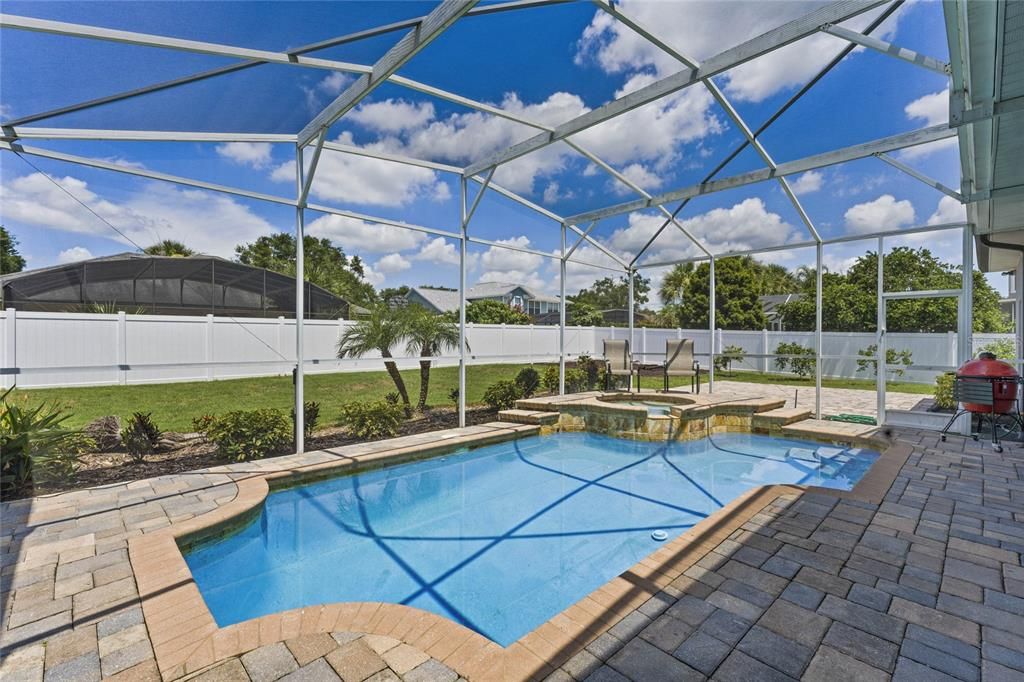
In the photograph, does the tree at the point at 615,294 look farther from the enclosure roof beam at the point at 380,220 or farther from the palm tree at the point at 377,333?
the enclosure roof beam at the point at 380,220

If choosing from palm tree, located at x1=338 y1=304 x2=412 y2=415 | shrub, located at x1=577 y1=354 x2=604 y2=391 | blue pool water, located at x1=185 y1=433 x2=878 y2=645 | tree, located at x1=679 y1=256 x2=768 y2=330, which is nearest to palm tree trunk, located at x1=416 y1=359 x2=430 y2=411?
palm tree, located at x1=338 y1=304 x2=412 y2=415

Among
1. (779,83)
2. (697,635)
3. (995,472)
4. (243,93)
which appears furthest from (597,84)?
(995,472)

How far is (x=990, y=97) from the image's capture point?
3.15m

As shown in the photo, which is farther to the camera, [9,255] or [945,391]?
[945,391]

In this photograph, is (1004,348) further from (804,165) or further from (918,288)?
(804,165)

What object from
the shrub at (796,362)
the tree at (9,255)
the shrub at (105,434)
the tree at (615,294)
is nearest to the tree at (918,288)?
the shrub at (796,362)

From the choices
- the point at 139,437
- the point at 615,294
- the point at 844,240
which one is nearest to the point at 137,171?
the point at 139,437

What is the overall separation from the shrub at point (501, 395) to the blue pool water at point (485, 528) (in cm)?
183

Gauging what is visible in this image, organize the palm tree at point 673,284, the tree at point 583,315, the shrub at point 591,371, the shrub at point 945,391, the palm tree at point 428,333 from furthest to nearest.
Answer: the palm tree at point 673,284 → the tree at point 583,315 → the shrub at point 591,371 → the palm tree at point 428,333 → the shrub at point 945,391

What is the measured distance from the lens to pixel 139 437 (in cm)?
513

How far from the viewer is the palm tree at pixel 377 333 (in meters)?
7.16

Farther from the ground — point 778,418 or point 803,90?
point 803,90

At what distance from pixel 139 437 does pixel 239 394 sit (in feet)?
9.01

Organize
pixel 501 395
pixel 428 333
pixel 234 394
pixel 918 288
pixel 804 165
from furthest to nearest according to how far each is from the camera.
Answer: pixel 501 395, pixel 234 394, pixel 428 333, pixel 918 288, pixel 804 165
